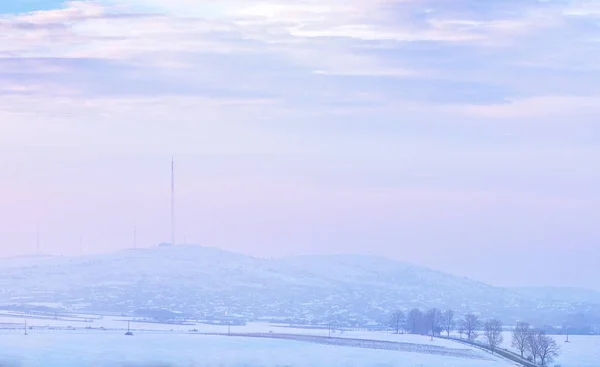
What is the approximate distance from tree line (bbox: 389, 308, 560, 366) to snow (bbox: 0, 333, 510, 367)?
389cm

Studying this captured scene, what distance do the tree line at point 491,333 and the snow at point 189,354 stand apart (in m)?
3.89

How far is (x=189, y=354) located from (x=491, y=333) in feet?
110

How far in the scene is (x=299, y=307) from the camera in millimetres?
195500

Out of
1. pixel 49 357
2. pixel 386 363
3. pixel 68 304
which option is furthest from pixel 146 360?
pixel 68 304

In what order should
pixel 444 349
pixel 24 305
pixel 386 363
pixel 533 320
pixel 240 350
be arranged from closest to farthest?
pixel 386 363 < pixel 240 350 < pixel 444 349 < pixel 533 320 < pixel 24 305

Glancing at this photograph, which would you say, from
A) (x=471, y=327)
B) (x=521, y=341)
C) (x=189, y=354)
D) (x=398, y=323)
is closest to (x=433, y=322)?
(x=471, y=327)

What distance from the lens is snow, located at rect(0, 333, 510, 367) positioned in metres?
71.0

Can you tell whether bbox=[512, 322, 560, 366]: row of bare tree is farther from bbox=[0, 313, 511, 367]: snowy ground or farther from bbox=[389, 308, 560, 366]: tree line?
bbox=[0, 313, 511, 367]: snowy ground

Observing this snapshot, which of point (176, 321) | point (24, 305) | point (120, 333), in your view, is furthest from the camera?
point (24, 305)

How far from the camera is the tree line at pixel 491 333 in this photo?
83125mm

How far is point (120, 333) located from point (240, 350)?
28.3 metres

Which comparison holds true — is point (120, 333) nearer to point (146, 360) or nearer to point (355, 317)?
point (146, 360)

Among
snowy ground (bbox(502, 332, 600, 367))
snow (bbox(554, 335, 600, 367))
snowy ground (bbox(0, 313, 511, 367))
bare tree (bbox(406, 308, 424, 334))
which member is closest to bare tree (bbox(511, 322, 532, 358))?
snowy ground (bbox(502, 332, 600, 367))

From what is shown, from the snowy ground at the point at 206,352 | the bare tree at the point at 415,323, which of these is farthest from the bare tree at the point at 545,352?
the bare tree at the point at 415,323
